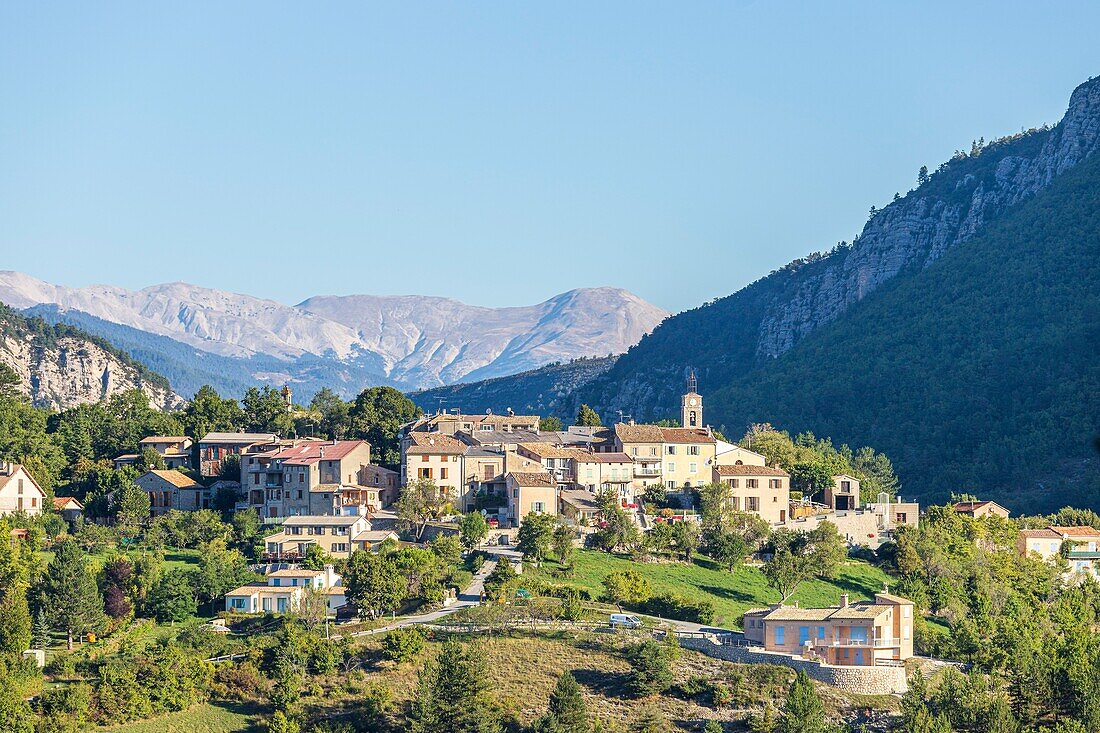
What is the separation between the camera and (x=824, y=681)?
6612 centimetres

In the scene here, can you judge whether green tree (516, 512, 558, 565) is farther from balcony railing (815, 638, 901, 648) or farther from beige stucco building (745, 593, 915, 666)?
balcony railing (815, 638, 901, 648)

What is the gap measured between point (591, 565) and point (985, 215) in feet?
422

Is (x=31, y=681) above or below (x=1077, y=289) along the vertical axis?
below

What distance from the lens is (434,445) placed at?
88812mm

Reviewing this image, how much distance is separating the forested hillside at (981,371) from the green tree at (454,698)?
74676 millimetres

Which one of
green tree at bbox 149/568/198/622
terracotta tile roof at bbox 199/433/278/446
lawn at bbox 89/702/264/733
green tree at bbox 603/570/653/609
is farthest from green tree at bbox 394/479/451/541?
lawn at bbox 89/702/264/733

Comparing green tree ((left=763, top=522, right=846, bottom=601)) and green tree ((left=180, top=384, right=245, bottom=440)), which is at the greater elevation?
green tree ((left=180, top=384, right=245, bottom=440))

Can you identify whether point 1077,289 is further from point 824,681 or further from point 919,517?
point 824,681

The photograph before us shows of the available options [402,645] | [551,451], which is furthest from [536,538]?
[402,645]

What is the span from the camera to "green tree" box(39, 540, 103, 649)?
68812 millimetres

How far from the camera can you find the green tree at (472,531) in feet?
263

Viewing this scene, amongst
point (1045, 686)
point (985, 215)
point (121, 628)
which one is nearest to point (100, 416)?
point (121, 628)

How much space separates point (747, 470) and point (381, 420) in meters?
21.9

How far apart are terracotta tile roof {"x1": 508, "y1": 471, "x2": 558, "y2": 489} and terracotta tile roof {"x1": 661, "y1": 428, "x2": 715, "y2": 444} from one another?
8987 mm
